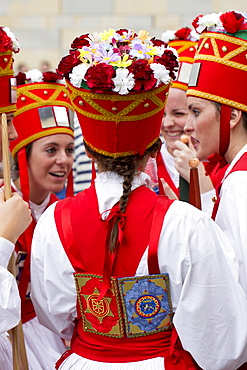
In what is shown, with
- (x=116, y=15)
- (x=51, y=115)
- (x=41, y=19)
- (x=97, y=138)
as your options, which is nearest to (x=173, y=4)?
(x=116, y=15)

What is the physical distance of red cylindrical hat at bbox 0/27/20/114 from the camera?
3240mm

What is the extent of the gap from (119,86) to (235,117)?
30.3 inches

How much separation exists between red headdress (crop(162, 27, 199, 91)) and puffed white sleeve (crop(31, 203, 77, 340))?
2.09 meters

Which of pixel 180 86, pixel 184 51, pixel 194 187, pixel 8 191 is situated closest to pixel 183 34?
pixel 184 51

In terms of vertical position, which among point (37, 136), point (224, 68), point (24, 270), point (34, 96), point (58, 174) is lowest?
point (24, 270)

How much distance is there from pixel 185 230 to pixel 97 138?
55 cm

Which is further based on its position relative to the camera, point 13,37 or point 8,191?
point 13,37

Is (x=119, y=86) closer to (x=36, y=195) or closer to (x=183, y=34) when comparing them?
(x=36, y=195)

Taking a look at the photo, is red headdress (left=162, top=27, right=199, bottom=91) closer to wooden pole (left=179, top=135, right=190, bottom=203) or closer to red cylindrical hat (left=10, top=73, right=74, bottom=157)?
wooden pole (left=179, top=135, right=190, bottom=203)

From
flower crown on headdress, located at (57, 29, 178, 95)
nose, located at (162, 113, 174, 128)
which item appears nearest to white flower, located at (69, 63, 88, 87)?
flower crown on headdress, located at (57, 29, 178, 95)

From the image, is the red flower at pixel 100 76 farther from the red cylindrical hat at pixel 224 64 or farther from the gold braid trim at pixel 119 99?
the red cylindrical hat at pixel 224 64

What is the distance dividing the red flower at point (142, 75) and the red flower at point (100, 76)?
0.09 meters

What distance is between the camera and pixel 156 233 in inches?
95.8

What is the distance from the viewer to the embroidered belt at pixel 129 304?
2.49 metres
